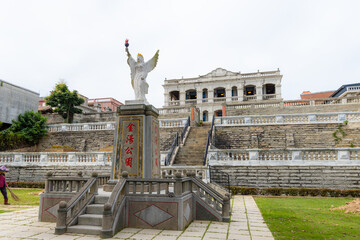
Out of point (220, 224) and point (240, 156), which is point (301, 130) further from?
point (220, 224)

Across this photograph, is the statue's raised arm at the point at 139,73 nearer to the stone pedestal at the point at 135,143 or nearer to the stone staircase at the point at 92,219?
the stone pedestal at the point at 135,143

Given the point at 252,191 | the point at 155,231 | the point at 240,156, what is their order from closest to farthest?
the point at 155,231, the point at 252,191, the point at 240,156

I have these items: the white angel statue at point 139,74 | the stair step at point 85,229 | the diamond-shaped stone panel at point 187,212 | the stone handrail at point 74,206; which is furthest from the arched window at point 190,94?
the stair step at point 85,229

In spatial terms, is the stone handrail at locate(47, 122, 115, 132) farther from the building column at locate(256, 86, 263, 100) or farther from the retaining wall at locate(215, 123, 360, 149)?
the building column at locate(256, 86, 263, 100)

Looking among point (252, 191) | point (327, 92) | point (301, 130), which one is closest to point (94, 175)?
point (252, 191)

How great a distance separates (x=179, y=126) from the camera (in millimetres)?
24062

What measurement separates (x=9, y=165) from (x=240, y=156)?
55.0ft

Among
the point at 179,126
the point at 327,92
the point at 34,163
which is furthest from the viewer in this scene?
the point at 327,92

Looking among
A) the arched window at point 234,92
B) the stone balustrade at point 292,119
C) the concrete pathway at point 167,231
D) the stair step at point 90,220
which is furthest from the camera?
the arched window at point 234,92

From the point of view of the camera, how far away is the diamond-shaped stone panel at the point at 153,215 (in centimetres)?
721

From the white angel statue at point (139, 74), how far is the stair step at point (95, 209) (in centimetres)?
391

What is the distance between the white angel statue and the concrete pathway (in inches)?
182

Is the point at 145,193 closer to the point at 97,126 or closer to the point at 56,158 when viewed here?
the point at 56,158

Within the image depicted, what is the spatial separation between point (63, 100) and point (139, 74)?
24881mm
